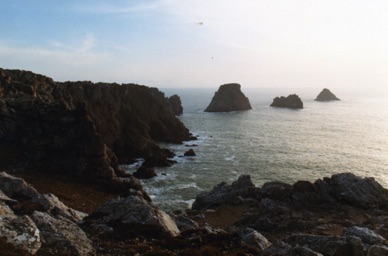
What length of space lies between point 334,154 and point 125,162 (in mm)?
51057

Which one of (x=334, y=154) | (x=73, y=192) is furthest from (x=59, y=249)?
(x=334, y=154)

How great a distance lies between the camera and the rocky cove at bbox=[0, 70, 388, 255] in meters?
18.2

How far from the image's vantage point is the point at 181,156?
80.0 metres

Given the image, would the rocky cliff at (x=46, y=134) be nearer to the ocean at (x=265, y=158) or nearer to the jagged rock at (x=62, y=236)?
the ocean at (x=265, y=158)

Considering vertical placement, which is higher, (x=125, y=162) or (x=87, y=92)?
(x=87, y=92)

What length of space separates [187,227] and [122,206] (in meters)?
5.54

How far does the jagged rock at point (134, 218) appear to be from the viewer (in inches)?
803

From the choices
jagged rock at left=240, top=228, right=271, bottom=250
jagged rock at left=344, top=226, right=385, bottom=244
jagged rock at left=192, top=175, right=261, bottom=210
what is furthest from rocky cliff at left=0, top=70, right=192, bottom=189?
jagged rock at left=344, top=226, right=385, bottom=244

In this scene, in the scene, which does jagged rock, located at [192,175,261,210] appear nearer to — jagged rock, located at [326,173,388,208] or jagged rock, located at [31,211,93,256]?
jagged rock, located at [326,173,388,208]

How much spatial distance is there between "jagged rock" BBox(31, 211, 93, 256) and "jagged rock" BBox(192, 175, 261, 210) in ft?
82.1

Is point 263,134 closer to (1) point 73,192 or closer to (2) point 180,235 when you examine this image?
Result: (1) point 73,192

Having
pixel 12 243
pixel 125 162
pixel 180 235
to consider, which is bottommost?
pixel 125 162

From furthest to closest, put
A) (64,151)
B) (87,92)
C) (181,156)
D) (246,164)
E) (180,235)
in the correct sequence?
(87,92) < (181,156) < (246,164) < (64,151) < (180,235)

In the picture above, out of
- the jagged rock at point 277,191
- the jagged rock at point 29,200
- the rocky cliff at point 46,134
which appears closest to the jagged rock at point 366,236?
the jagged rock at point 277,191
